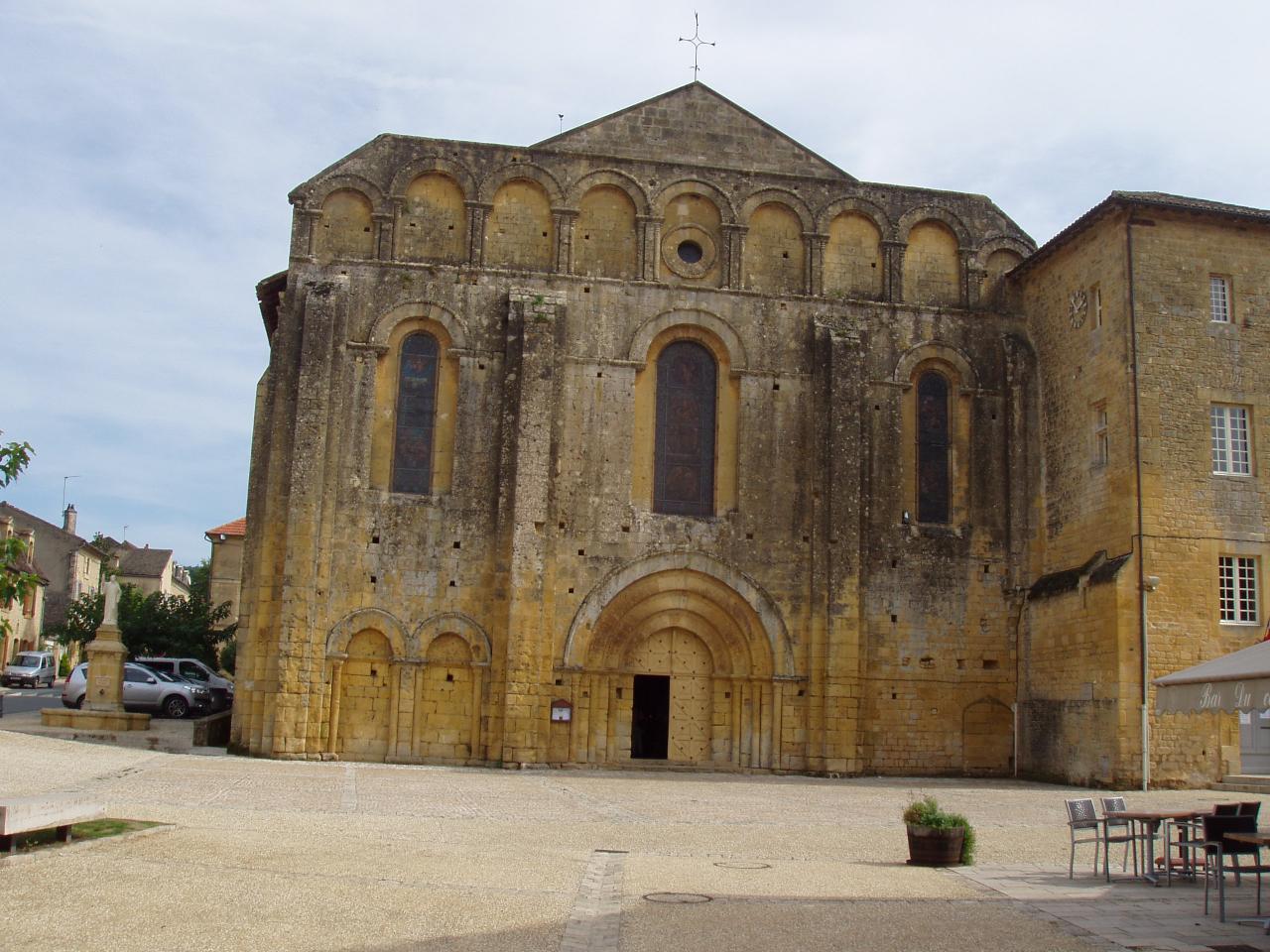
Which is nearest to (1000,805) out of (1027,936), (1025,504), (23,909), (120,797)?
(1025,504)

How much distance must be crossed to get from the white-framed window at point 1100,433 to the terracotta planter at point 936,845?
505 inches

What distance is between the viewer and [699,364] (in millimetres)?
26578

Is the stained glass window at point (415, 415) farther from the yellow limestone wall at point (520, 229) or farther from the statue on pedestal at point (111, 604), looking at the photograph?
the statue on pedestal at point (111, 604)

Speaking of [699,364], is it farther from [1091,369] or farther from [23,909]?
[23,909]

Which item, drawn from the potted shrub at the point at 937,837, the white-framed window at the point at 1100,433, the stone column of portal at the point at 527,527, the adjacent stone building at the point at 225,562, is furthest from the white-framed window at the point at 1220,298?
the adjacent stone building at the point at 225,562

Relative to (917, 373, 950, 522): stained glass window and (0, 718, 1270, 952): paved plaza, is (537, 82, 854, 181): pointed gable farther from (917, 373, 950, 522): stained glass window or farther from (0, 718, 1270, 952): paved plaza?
(0, 718, 1270, 952): paved plaza

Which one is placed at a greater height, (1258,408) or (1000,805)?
(1258,408)

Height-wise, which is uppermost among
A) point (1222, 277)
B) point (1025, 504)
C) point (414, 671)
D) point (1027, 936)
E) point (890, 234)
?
point (890, 234)

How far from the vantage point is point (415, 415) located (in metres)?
25.6

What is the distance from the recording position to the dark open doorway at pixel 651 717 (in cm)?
2553

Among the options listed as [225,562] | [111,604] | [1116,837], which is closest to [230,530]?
[225,562]

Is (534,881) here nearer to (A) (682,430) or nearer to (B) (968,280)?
(A) (682,430)

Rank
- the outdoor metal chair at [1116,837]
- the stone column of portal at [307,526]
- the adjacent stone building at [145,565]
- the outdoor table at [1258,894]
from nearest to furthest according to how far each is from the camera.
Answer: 1. the outdoor table at [1258,894]
2. the outdoor metal chair at [1116,837]
3. the stone column of portal at [307,526]
4. the adjacent stone building at [145,565]

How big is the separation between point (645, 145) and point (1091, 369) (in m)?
10.1
